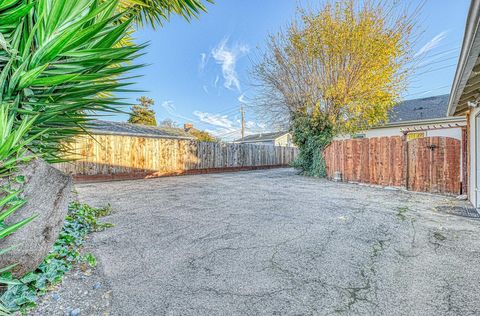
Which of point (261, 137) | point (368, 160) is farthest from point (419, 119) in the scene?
point (261, 137)

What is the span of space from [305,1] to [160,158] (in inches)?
368

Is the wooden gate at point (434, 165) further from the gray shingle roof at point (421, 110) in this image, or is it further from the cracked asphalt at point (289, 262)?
the gray shingle roof at point (421, 110)

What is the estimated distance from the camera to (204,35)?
12.4 m

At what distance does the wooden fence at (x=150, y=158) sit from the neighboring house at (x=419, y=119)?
6.40m

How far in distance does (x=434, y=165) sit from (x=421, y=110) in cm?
876

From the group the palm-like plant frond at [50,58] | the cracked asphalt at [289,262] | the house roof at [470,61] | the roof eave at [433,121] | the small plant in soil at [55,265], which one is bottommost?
the cracked asphalt at [289,262]

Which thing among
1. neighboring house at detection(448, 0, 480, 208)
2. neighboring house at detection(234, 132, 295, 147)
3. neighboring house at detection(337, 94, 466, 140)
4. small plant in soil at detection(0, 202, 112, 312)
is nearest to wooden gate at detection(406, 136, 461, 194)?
neighboring house at detection(448, 0, 480, 208)

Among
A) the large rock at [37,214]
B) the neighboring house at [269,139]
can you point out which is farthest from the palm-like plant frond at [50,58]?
the neighboring house at [269,139]

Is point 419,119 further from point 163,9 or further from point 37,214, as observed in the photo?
point 37,214

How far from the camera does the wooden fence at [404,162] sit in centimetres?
596

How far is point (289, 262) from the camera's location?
2352 mm

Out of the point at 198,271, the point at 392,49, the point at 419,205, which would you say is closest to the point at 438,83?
the point at 392,49

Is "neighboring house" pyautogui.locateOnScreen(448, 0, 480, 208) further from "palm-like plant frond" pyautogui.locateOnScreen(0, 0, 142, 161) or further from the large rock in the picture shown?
the large rock

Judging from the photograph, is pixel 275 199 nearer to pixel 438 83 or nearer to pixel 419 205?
pixel 419 205
